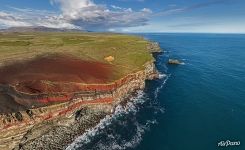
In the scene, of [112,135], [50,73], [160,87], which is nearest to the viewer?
[112,135]

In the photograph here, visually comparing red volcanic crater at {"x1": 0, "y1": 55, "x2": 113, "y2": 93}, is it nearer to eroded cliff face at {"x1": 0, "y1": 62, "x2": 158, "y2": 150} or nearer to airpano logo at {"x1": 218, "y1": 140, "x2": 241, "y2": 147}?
eroded cliff face at {"x1": 0, "y1": 62, "x2": 158, "y2": 150}

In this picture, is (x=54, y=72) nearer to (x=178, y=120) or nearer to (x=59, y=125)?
(x=59, y=125)

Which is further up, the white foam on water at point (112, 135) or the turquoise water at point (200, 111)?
the turquoise water at point (200, 111)

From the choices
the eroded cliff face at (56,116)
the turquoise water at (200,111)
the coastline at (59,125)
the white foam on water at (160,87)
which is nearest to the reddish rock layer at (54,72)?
the eroded cliff face at (56,116)

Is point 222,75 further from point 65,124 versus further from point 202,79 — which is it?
point 65,124

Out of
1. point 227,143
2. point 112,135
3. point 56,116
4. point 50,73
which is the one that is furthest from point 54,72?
point 227,143

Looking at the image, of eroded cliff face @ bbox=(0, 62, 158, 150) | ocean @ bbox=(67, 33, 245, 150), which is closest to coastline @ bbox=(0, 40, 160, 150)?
eroded cliff face @ bbox=(0, 62, 158, 150)

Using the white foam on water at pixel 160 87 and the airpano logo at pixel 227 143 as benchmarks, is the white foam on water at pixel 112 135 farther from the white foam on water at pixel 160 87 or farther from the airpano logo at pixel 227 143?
the airpano logo at pixel 227 143
